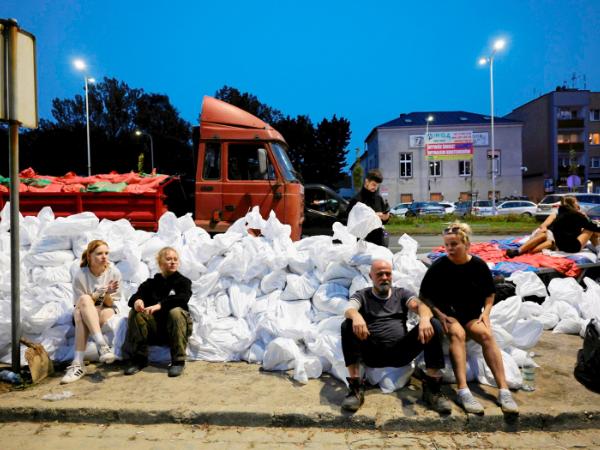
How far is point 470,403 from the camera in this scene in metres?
3.16

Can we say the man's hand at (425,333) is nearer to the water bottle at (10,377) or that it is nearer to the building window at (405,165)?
the water bottle at (10,377)

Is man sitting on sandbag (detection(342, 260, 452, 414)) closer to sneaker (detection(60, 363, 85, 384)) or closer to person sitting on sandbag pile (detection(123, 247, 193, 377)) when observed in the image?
person sitting on sandbag pile (detection(123, 247, 193, 377))

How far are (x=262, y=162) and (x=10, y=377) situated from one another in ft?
14.8

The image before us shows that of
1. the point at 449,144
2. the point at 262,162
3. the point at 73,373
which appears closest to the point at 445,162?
the point at 449,144

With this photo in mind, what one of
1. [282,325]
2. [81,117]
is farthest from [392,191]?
[282,325]

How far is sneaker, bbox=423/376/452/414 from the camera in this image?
10.2 feet

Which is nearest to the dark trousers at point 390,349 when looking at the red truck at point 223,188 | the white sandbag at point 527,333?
the white sandbag at point 527,333

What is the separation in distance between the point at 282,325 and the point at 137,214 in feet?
14.0

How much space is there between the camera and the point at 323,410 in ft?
10.4

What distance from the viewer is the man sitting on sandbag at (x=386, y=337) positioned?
129 inches

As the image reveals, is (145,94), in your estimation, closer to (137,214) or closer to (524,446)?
(137,214)

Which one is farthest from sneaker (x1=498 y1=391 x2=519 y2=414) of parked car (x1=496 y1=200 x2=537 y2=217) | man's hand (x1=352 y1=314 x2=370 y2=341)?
parked car (x1=496 y1=200 x2=537 y2=217)

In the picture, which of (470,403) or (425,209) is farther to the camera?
(425,209)

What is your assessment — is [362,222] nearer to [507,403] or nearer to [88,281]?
[507,403]
